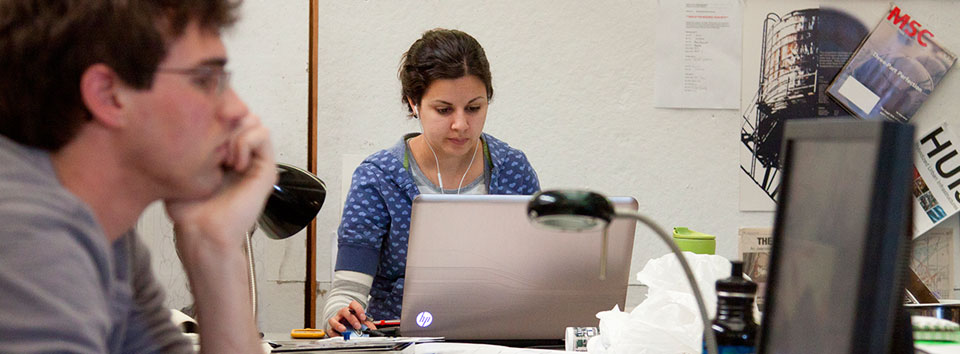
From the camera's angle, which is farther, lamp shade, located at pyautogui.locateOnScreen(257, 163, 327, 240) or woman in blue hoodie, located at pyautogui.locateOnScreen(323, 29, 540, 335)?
woman in blue hoodie, located at pyautogui.locateOnScreen(323, 29, 540, 335)

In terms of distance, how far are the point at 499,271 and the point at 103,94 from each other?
0.79 m

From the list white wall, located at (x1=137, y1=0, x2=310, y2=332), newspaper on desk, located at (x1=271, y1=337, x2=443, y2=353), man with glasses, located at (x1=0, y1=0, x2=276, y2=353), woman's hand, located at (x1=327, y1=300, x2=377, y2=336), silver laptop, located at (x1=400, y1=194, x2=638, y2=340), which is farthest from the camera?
white wall, located at (x1=137, y1=0, x2=310, y2=332)

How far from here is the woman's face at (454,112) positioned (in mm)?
2117

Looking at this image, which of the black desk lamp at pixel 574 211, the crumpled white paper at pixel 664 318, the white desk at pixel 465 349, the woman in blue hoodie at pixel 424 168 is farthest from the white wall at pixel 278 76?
the black desk lamp at pixel 574 211

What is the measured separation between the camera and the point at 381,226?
208 cm

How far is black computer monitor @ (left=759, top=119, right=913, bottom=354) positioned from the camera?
586 mm

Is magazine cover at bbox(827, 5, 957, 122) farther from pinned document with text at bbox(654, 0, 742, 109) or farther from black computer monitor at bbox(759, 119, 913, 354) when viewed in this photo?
black computer monitor at bbox(759, 119, 913, 354)

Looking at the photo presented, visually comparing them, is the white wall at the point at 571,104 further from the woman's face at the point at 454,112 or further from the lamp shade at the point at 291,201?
the lamp shade at the point at 291,201

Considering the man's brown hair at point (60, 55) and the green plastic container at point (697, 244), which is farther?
the green plastic container at point (697, 244)

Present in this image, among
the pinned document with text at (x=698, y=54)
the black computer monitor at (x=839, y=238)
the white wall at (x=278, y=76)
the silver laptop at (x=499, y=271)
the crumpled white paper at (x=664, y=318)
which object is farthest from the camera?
the pinned document with text at (x=698, y=54)

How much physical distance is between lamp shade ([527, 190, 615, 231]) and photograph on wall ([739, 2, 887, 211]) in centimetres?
225

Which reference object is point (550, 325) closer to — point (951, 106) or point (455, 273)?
point (455, 273)

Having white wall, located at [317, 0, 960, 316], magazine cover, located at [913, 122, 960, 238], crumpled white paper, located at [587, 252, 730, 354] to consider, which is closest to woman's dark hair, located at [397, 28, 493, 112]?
white wall, located at [317, 0, 960, 316]

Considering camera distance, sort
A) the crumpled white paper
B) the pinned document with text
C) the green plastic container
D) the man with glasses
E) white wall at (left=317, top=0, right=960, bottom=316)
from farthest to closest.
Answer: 1. the pinned document with text
2. white wall at (left=317, top=0, right=960, bottom=316)
3. the green plastic container
4. the crumpled white paper
5. the man with glasses
